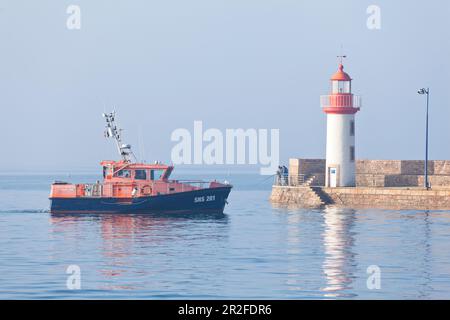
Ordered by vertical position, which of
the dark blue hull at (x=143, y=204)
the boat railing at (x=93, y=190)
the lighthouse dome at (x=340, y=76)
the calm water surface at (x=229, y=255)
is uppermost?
the lighthouse dome at (x=340, y=76)

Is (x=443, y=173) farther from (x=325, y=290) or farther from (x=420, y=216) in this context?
(x=325, y=290)

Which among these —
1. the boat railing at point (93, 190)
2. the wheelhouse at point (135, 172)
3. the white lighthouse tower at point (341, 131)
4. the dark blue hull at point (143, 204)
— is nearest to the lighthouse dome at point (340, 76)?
the white lighthouse tower at point (341, 131)

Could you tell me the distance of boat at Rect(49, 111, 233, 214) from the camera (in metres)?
61.9

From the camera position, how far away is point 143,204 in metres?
61.9

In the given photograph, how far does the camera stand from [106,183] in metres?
62.7

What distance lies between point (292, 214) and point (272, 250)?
834 inches

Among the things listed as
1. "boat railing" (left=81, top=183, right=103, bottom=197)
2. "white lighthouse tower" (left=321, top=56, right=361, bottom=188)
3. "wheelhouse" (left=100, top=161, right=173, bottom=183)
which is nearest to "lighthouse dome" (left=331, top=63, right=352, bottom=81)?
"white lighthouse tower" (left=321, top=56, right=361, bottom=188)

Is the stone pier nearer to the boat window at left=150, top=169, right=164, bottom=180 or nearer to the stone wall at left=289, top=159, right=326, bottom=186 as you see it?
the stone wall at left=289, top=159, right=326, bottom=186

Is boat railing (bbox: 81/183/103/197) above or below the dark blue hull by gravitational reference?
above

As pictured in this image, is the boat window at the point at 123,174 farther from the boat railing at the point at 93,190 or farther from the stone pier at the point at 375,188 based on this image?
the stone pier at the point at 375,188

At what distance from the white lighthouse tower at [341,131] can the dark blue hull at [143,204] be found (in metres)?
10.1

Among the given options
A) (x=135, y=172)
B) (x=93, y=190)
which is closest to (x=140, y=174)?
(x=135, y=172)

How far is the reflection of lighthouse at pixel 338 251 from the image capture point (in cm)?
3444

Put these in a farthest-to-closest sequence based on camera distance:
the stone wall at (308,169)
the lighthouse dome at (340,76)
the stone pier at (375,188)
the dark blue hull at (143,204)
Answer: the stone wall at (308,169)
the lighthouse dome at (340,76)
the stone pier at (375,188)
the dark blue hull at (143,204)
